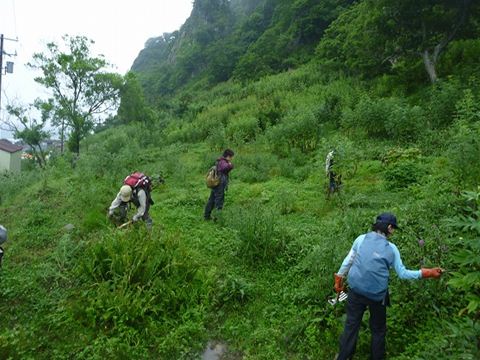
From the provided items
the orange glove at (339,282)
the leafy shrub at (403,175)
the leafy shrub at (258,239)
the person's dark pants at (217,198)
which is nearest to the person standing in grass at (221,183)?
the person's dark pants at (217,198)

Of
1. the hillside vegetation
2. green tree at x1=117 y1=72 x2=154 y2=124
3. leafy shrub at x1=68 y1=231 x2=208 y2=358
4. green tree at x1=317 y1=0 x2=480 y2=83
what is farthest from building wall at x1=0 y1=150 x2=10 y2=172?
leafy shrub at x1=68 y1=231 x2=208 y2=358

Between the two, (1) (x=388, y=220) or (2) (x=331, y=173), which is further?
(2) (x=331, y=173)

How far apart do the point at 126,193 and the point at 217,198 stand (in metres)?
2.04

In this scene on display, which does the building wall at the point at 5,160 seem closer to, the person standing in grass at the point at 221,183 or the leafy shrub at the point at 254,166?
the leafy shrub at the point at 254,166

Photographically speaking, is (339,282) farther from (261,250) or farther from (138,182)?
(138,182)

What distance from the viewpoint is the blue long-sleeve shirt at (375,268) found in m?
3.36

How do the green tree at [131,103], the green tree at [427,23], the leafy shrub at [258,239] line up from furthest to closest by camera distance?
1. the green tree at [131,103]
2. the green tree at [427,23]
3. the leafy shrub at [258,239]

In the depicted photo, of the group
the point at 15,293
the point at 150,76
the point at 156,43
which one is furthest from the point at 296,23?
the point at 156,43

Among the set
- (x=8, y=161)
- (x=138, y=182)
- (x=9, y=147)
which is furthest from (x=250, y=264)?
(x=9, y=147)

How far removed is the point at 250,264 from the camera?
18.7 ft

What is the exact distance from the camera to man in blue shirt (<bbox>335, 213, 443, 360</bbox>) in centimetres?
337

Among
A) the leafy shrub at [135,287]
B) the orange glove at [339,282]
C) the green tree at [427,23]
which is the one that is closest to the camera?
the orange glove at [339,282]

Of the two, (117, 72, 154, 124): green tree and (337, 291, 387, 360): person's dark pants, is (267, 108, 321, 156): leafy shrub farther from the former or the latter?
(117, 72, 154, 124): green tree

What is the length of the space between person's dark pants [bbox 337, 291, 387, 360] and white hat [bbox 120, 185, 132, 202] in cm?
421
